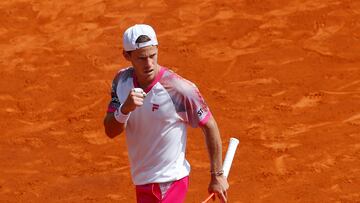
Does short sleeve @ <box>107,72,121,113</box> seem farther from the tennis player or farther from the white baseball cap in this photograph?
the white baseball cap

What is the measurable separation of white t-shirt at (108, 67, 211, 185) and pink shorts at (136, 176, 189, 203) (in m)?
0.05

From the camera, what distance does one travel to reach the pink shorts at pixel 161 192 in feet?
19.9

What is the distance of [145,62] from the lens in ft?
18.7

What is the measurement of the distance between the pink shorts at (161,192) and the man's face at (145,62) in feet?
2.63

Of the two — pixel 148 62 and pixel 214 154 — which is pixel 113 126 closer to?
pixel 148 62

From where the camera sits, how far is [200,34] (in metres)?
12.6

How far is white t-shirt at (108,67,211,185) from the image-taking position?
5848 millimetres

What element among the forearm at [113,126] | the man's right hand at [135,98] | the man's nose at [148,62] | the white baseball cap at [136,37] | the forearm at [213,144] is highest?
the white baseball cap at [136,37]

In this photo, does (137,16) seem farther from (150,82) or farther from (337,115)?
(150,82)

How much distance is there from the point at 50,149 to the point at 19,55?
2818 millimetres

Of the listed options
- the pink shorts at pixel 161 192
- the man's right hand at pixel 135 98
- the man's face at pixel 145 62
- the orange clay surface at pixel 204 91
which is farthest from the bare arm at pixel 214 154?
the orange clay surface at pixel 204 91

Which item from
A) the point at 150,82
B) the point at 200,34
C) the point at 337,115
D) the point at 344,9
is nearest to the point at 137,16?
the point at 200,34

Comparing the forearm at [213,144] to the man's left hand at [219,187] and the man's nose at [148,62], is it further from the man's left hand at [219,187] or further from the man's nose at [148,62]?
the man's nose at [148,62]

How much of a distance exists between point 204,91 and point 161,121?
5.20 meters
